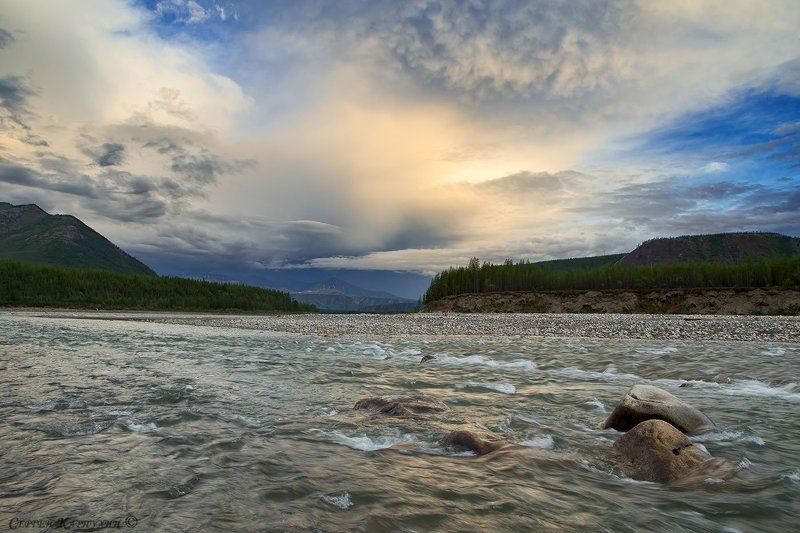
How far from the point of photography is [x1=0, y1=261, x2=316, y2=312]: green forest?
10245cm

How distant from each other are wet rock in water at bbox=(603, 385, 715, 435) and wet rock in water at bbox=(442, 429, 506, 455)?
2720mm

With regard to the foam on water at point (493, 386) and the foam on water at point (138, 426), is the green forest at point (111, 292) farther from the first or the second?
the foam on water at point (493, 386)

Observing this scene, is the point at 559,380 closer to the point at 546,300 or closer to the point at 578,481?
the point at 578,481

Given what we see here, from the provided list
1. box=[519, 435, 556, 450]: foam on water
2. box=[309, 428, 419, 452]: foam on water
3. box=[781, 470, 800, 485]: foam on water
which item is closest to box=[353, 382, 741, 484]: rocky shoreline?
box=[519, 435, 556, 450]: foam on water

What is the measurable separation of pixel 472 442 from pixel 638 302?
86.9 meters

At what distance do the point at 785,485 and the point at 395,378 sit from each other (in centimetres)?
1010

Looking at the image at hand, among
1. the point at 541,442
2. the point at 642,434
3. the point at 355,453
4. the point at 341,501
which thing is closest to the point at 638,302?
the point at 642,434

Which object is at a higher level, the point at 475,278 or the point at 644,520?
the point at 475,278

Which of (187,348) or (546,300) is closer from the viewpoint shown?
(187,348)

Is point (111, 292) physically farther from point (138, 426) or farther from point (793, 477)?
point (793, 477)

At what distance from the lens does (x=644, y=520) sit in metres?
4.64

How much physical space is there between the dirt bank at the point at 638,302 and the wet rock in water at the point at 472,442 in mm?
80394

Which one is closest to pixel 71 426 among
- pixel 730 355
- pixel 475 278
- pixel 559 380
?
pixel 559 380

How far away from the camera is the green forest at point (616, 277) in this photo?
252 ft
